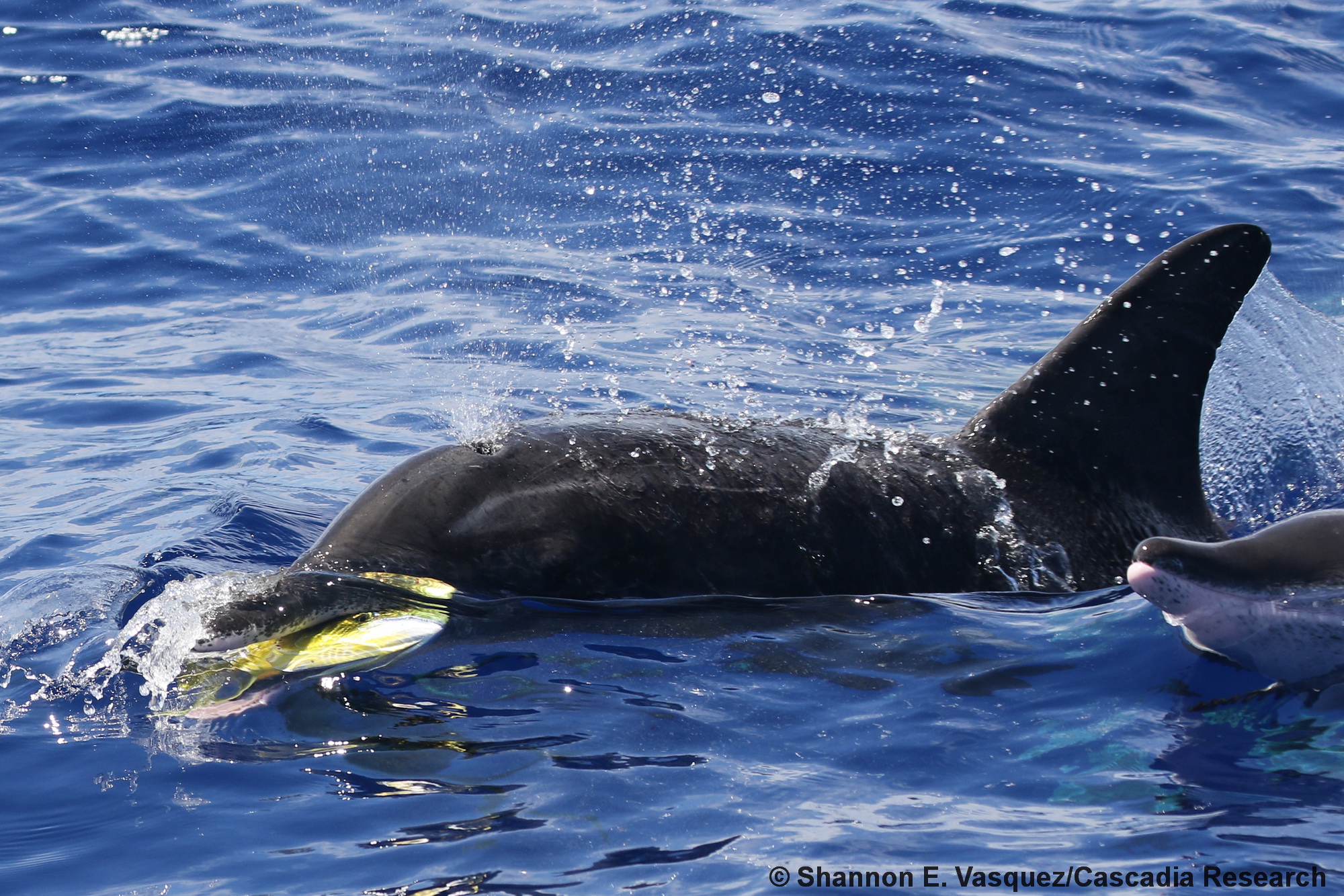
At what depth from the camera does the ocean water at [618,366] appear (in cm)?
378

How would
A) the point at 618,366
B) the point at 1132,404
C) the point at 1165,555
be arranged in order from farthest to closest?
the point at 618,366 → the point at 1132,404 → the point at 1165,555

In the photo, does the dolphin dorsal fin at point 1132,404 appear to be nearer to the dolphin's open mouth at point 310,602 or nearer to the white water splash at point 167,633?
the dolphin's open mouth at point 310,602

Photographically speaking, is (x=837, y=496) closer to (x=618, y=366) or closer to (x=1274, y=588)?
(x=1274, y=588)

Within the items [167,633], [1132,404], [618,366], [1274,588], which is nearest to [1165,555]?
[1274,588]

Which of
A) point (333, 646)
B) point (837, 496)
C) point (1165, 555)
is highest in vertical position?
point (1165, 555)

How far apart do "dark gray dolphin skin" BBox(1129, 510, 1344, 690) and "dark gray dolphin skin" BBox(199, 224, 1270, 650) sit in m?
1.26

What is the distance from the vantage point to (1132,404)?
18.5 feet

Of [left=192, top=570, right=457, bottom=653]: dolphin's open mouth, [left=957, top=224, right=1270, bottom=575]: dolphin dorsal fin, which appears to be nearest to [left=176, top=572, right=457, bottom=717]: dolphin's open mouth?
[left=192, top=570, right=457, bottom=653]: dolphin's open mouth

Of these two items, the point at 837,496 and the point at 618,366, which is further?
the point at 618,366

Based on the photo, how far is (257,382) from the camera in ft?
33.6

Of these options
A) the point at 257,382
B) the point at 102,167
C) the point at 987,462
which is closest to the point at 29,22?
the point at 102,167

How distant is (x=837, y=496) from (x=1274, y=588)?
1.62 m

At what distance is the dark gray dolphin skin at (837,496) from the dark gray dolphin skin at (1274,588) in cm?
126

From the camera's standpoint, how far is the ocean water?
3.78 metres
